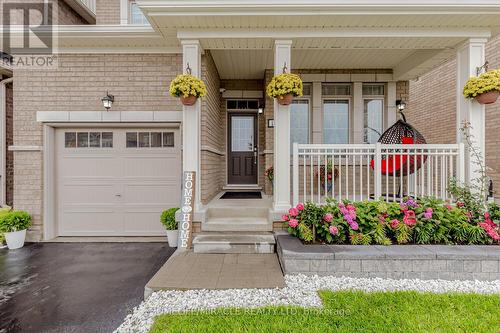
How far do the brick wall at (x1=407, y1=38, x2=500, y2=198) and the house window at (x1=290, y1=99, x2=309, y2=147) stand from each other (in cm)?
233

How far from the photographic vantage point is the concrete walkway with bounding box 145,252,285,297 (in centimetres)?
250

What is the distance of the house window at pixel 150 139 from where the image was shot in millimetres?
4469

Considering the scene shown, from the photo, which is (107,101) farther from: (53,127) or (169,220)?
(169,220)

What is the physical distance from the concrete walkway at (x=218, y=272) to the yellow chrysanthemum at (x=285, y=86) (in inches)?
84.4

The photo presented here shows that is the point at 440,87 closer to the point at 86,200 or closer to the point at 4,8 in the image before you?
the point at 86,200

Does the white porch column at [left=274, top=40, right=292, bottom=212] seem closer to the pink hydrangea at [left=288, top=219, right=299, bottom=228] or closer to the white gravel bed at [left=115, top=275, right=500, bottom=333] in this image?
the pink hydrangea at [left=288, top=219, right=299, bottom=228]

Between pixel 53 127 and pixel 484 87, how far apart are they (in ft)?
21.6

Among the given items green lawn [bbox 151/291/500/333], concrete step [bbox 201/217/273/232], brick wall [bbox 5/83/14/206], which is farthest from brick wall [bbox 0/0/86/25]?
green lawn [bbox 151/291/500/333]

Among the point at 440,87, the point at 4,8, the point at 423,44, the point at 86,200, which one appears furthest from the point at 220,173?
the point at 440,87

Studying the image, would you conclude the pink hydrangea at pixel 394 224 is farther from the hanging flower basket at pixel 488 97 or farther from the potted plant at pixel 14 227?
the potted plant at pixel 14 227

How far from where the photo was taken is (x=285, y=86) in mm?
3348

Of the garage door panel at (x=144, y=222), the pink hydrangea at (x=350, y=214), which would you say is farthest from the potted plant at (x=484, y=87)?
the garage door panel at (x=144, y=222)

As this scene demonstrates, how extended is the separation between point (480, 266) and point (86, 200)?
5639mm

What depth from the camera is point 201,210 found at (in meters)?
3.64
